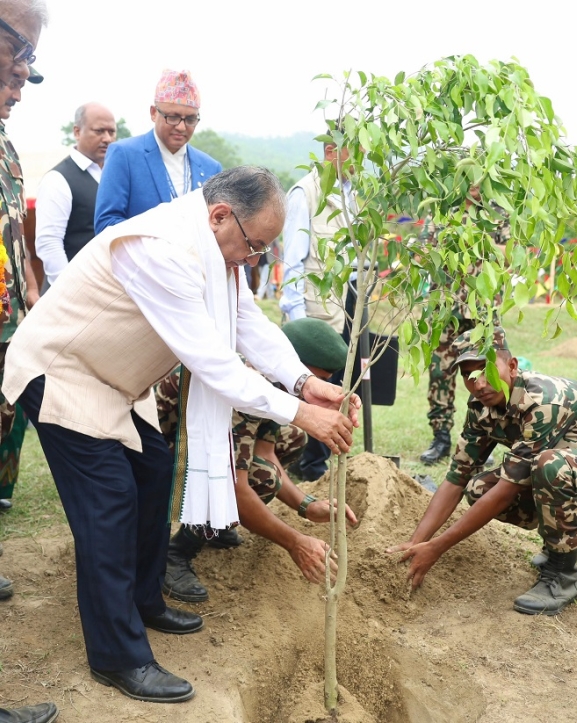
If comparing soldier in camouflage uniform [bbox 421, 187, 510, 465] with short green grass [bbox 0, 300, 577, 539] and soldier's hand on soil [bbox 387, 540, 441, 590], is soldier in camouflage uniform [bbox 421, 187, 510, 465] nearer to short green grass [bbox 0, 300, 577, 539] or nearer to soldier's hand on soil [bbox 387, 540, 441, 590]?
short green grass [bbox 0, 300, 577, 539]

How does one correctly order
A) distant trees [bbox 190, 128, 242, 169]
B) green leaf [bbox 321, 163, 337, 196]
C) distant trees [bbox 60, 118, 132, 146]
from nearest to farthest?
1. green leaf [bbox 321, 163, 337, 196]
2. distant trees [bbox 60, 118, 132, 146]
3. distant trees [bbox 190, 128, 242, 169]

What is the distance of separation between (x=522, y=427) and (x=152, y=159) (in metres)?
2.31

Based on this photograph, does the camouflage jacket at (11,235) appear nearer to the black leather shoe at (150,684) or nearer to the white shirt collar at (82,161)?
the white shirt collar at (82,161)

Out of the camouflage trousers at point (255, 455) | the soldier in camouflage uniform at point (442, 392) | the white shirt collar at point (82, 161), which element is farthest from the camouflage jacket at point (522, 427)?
the white shirt collar at point (82, 161)

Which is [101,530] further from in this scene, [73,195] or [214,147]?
[214,147]

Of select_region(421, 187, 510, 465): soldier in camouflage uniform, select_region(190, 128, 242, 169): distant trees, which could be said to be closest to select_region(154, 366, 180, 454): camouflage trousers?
select_region(421, 187, 510, 465): soldier in camouflage uniform

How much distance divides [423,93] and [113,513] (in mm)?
1674

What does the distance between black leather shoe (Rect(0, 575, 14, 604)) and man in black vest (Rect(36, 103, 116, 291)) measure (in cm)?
198

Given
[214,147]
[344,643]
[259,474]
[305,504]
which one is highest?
[259,474]

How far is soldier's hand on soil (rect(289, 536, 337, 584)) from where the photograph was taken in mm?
3109

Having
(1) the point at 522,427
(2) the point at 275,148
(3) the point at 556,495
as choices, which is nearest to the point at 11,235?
(1) the point at 522,427

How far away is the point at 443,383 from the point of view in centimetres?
560

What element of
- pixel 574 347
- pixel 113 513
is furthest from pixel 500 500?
pixel 574 347

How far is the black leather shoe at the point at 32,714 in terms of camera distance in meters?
2.52
